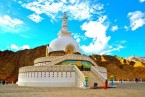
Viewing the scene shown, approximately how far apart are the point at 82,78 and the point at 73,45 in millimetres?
15936

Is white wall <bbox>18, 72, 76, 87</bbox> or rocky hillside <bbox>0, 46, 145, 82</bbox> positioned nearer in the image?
white wall <bbox>18, 72, 76, 87</bbox>

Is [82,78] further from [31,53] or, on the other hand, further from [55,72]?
[31,53]

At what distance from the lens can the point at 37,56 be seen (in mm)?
116500

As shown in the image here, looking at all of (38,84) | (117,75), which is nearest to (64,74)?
(38,84)

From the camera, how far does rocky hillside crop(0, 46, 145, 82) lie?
10824 cm

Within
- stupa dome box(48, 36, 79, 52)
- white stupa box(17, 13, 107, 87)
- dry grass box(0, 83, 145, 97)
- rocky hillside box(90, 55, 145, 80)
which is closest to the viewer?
dry grass box(0, 83, 145, 97)

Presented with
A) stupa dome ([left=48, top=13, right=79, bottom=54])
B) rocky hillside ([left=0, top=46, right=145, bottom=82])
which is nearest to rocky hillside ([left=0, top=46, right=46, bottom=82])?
rocky hillside ([left=0, top=46, right=145, bottom=82])

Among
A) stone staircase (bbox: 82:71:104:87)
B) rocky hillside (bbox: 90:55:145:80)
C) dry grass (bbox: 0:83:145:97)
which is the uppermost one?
rocky hillside (bbox: 90:55:145:80)

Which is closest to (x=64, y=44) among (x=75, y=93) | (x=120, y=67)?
(x=75, y=93)

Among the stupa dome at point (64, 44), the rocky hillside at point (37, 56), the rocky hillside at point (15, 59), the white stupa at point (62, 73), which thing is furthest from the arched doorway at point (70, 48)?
the rocky hillside at point (15, 59)

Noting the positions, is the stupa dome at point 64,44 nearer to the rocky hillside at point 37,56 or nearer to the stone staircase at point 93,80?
the stone staircase at point 93,80

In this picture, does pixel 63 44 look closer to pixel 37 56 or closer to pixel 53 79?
pixel 53 79

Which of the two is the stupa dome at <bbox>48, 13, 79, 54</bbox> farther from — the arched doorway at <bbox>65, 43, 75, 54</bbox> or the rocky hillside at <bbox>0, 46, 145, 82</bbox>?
the rocky hillside at <bbox>0, 46, 145, 82</bbox>

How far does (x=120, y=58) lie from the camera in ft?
428
